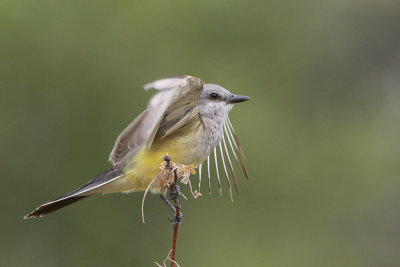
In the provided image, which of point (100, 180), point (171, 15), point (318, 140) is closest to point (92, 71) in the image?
point (171, 15)

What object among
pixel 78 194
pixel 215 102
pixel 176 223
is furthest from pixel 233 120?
pixel 176 223

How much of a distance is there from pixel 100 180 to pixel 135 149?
283mm

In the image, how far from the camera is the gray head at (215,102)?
16.0 feet

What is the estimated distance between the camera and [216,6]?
9.10 metres

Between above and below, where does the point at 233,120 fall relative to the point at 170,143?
below

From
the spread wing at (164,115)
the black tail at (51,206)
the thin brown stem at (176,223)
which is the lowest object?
the black tail at (51,206)

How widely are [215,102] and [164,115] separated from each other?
2.50 ft

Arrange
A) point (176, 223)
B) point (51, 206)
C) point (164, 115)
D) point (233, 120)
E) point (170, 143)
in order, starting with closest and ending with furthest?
1. point (176, 223)
2. point (164, 115)
3. point (51, 206)
4. point (170, 143)
5. point (233, 120)

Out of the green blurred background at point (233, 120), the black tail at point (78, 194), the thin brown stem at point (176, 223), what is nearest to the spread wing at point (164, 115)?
the black tail at point (78, 194)

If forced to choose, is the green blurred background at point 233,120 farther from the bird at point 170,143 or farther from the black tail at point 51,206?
the black tail at point 51,206

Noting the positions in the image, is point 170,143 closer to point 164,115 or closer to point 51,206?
point 164,115

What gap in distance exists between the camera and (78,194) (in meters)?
4.45

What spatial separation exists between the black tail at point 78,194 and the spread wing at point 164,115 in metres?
0.11

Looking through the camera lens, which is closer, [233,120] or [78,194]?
[78,194]
